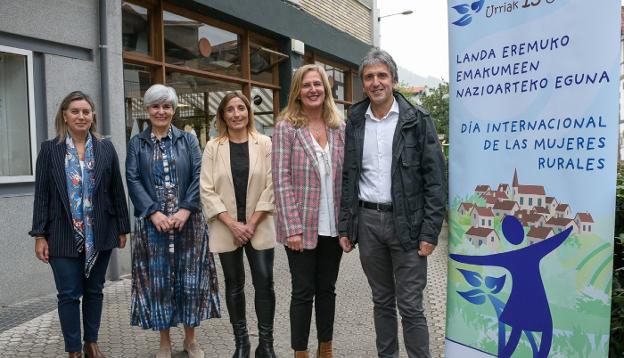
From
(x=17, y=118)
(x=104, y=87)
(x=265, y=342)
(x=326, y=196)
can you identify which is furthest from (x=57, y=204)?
(x=104, y=87)

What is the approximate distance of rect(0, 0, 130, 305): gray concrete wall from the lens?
5555 mm

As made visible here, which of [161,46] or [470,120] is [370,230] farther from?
[161,46]

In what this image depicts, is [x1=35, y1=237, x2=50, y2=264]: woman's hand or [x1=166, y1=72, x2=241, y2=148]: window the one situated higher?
[x1=166, y1=72, x2=241, y2=148]: window

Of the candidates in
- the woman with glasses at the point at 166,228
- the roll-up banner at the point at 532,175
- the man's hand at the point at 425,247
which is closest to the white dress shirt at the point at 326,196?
the man's hand at the point at 425,247

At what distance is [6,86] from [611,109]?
560 centimetres

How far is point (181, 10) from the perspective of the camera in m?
8.22

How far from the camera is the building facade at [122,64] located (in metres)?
5.71

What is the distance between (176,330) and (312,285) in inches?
66.5

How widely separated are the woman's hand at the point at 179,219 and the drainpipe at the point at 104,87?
2946 millimetres

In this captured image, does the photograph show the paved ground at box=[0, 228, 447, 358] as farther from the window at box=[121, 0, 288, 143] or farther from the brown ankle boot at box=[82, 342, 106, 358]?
the window at box=[121, 0, 288, 143]

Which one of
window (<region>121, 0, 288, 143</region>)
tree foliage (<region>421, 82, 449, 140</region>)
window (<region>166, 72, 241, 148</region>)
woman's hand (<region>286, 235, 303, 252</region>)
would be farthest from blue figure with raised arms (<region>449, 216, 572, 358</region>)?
tree foliage (<region>421, 82, 449, 140</region>)

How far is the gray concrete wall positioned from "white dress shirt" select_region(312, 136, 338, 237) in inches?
142

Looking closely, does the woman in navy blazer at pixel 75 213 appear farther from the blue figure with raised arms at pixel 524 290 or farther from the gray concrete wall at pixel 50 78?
the blue figure with raised arms at pixel 524 290

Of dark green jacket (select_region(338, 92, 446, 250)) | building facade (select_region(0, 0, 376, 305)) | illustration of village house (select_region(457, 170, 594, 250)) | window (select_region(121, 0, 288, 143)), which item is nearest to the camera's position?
illustration of village house (select_region(457, 170, 594, 250))
